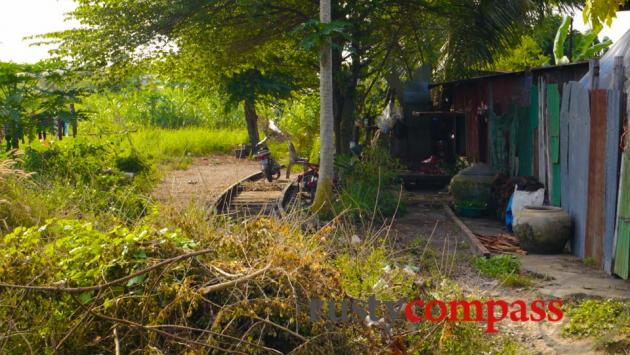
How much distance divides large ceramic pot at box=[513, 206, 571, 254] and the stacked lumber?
180mm

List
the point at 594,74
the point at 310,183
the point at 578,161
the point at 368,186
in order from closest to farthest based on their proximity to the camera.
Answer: the point at 594,74, the point at 578,161, the point at 368,186, the point at 310,183

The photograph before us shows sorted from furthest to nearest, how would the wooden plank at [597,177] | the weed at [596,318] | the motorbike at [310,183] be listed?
1. the motorbike at [310,183]
2. the wooden plank at [597,177]
3. the weed at [596,318]

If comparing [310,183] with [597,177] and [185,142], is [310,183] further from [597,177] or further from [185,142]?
[185,142]

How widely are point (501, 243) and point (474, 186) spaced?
133 inches

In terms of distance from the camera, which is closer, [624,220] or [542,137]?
[624,220]

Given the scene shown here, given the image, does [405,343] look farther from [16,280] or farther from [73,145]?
[73,145]

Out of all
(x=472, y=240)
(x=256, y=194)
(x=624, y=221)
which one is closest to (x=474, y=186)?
(x=472, y=240)

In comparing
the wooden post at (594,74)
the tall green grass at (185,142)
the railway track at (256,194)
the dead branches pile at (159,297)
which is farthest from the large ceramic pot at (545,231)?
the tall green grass at (185,142)

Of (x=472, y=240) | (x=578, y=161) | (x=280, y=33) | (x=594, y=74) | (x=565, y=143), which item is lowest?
(x=472, y=240)

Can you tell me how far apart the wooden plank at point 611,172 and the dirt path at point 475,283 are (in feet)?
3.21

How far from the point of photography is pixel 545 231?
10.8 m

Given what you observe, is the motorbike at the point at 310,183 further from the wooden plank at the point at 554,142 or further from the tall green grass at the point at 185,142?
the tall green grass at the point at 185,142

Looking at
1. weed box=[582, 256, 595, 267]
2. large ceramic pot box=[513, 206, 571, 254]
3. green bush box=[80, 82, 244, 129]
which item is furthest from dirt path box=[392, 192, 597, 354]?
green bush box=[80, 82, 244, 129]

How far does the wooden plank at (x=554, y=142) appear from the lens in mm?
11859
